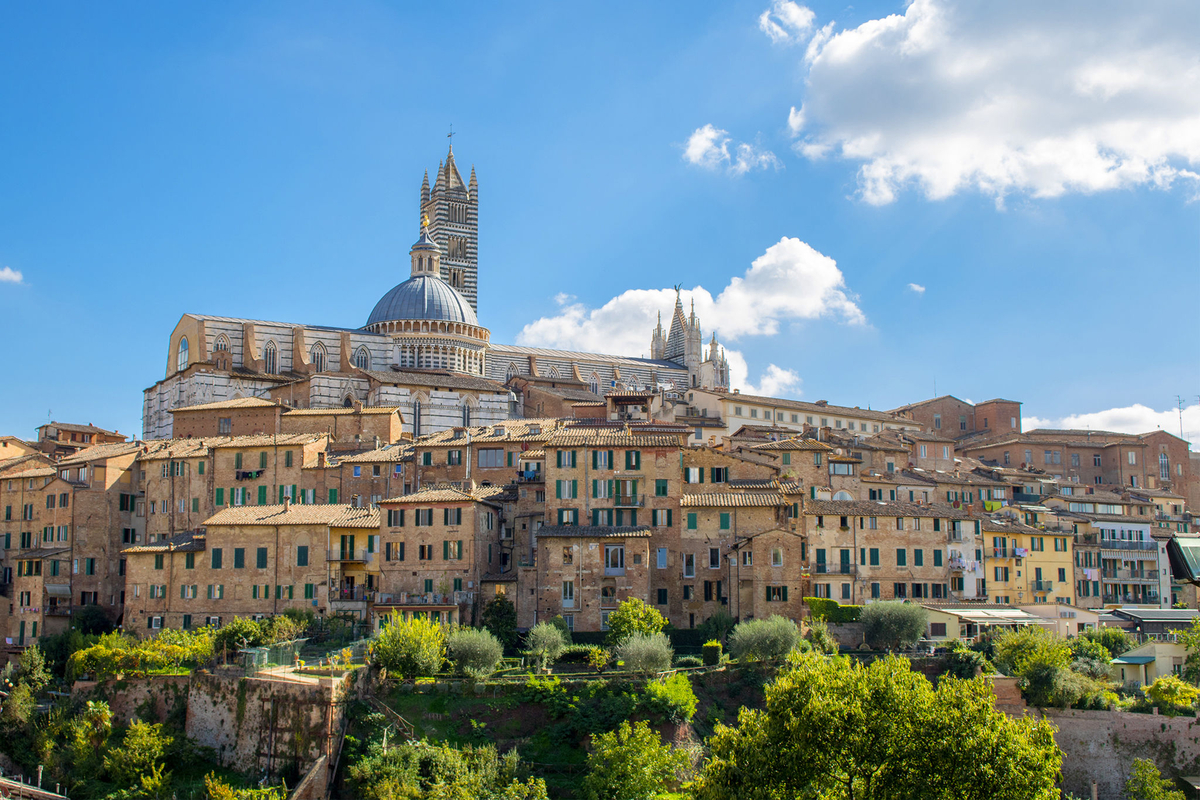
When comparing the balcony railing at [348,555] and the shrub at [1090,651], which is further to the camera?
the balcony railing at [348,555]

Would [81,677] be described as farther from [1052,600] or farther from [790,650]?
[1052,600]

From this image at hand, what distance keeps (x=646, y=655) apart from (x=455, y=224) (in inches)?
3312

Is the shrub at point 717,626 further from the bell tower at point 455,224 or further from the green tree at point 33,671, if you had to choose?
the bell tower at point 455,224

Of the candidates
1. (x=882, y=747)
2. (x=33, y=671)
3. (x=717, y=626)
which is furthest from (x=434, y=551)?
(x=882, y=747)

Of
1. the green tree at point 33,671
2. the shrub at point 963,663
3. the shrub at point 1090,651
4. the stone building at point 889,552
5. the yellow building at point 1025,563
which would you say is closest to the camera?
the shrub at point 963,663

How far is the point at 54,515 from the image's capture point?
6128 centimetres

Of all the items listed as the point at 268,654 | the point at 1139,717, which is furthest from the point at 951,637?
the point at 268,654

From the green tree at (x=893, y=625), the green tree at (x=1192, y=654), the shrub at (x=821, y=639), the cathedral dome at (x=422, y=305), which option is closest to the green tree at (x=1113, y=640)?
the green tree at (x=1192, y=654)

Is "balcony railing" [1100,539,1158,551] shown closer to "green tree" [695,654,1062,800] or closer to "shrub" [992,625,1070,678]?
"shrub" [992,625,1070,678]

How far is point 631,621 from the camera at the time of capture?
152 feet

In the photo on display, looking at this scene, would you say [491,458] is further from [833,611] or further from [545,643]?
[833,611]

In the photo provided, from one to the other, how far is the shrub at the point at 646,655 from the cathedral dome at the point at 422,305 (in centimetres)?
5059

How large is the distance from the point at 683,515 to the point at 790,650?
8739 mm

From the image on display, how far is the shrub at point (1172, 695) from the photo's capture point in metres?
46.0
